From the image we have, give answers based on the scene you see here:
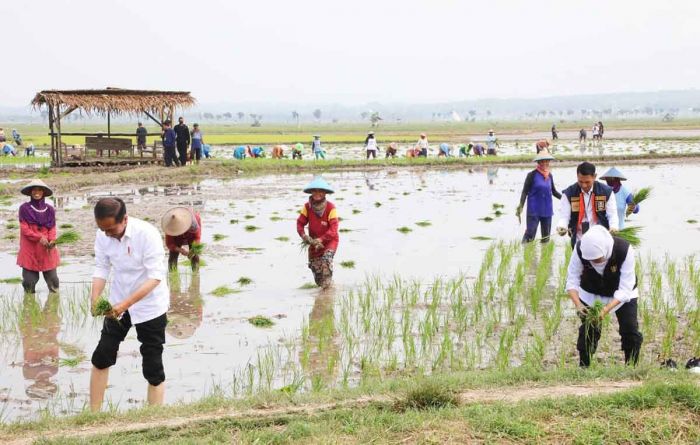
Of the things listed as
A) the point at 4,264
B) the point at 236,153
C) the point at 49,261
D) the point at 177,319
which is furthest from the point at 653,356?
the point at 236,153

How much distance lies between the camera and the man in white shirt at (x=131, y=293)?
424cm

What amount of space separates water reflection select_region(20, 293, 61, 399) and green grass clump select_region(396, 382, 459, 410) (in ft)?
7.54

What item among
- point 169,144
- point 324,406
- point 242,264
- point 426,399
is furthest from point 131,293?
point 169,144

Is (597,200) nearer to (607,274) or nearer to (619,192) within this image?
(619,192)

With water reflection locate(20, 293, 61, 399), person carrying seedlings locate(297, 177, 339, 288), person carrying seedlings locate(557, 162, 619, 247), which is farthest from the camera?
person carrying seedlings locate(297, 177, 339, 288)

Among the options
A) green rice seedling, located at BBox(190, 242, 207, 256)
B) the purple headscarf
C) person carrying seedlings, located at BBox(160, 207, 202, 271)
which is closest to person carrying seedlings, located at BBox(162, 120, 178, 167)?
person carrying seedlings, located at BBox(160, 207, 202, 271)

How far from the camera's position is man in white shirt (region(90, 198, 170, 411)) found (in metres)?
4.24

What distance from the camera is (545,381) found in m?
4.41

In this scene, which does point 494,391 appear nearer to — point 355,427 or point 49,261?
point 355,427

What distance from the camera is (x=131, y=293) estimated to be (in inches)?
171

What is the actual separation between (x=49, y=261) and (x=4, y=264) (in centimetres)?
230

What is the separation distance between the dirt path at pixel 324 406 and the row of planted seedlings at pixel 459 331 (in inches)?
25.9

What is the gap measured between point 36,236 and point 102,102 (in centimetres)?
1427

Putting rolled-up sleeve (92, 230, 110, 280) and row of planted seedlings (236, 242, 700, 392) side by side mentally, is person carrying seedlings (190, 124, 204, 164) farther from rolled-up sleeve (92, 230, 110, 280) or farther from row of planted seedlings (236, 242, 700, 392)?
rolled-up sleeve (92, 230, 110, 280)
